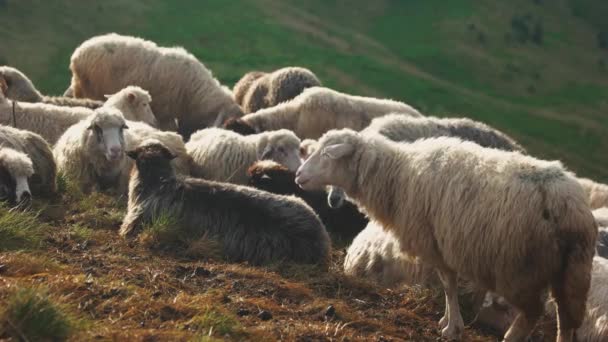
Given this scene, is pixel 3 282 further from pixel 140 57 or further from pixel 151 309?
pixel 140 57

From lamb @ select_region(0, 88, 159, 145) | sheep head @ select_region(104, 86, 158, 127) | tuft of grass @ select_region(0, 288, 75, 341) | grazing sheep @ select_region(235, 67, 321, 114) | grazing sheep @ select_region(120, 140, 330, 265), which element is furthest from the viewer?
grazing sheep @ select_region(235, 67, 321, 114)

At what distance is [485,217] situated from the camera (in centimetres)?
636

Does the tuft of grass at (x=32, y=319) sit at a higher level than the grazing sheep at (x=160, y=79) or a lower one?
higher

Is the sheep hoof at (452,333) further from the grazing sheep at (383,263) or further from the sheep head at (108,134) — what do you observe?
the sheep head at (108,134)

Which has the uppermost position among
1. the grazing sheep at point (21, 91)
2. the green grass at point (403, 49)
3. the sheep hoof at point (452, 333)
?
the sheep hoof at point (452, 333)

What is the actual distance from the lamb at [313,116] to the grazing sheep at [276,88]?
129 cm

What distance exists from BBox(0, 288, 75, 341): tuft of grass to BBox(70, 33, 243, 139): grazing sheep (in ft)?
32.1

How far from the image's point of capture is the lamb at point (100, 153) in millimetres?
9625

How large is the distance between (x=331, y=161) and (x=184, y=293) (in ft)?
6.97

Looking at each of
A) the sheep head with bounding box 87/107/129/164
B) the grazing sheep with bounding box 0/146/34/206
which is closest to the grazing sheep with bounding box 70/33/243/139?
the sheep head with bounding box 87/107/129/164

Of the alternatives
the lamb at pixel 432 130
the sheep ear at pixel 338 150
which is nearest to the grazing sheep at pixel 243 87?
the lamb at pixel 432 130

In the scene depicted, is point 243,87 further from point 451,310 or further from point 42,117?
point 451,310

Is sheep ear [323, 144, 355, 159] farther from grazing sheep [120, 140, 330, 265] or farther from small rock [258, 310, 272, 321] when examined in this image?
small rock [258, 310, 272, 321]

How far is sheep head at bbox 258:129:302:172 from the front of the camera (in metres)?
10.7
